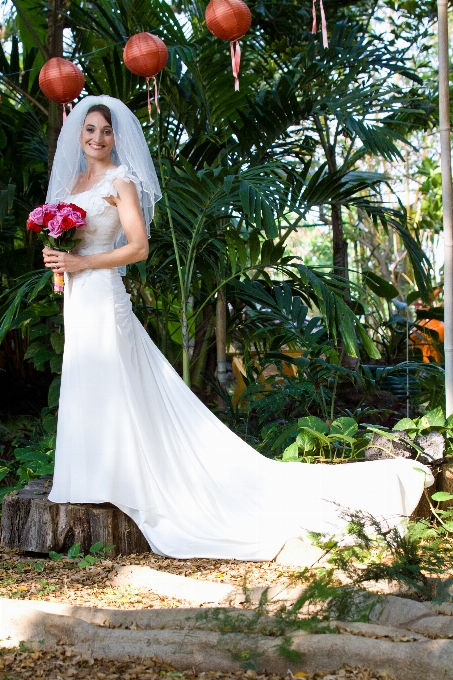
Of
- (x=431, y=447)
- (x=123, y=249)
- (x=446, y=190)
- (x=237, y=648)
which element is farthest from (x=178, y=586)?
(x=446, y=190)

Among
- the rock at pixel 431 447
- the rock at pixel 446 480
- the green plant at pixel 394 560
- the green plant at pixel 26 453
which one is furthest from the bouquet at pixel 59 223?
the rock at pixel 446 480

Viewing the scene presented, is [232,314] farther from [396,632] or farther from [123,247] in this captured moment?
[396,632]

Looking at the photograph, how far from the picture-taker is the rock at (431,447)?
4062 millimetres

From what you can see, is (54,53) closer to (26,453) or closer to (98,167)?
(98,167)

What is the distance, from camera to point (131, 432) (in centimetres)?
364

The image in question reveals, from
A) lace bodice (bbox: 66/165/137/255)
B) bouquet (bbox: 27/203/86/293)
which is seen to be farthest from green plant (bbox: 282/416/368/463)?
bouquet (bbox: 27/203/86/293)

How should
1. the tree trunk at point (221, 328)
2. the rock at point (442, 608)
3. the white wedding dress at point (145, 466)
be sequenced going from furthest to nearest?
the tree trunk at point (221, 328) < the white wedding dress at point (145, 466) < the rock at point (442, 608)

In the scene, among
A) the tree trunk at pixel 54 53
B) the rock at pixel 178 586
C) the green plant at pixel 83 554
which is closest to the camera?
the rock at pixel 178 586

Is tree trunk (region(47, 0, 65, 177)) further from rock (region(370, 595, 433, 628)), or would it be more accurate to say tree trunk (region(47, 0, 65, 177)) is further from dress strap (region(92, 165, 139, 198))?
rock (region(370, 595, 433, 628))

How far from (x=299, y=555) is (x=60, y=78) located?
3.03 m

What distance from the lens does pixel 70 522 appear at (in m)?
3.54

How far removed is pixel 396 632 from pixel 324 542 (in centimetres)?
124

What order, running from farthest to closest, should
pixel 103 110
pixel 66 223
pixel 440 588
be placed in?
pixel 103 110 < pixel 66 223 < pixel 440 588

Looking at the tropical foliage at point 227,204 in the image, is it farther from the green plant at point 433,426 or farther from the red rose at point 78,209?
the red rose at point 78,209
